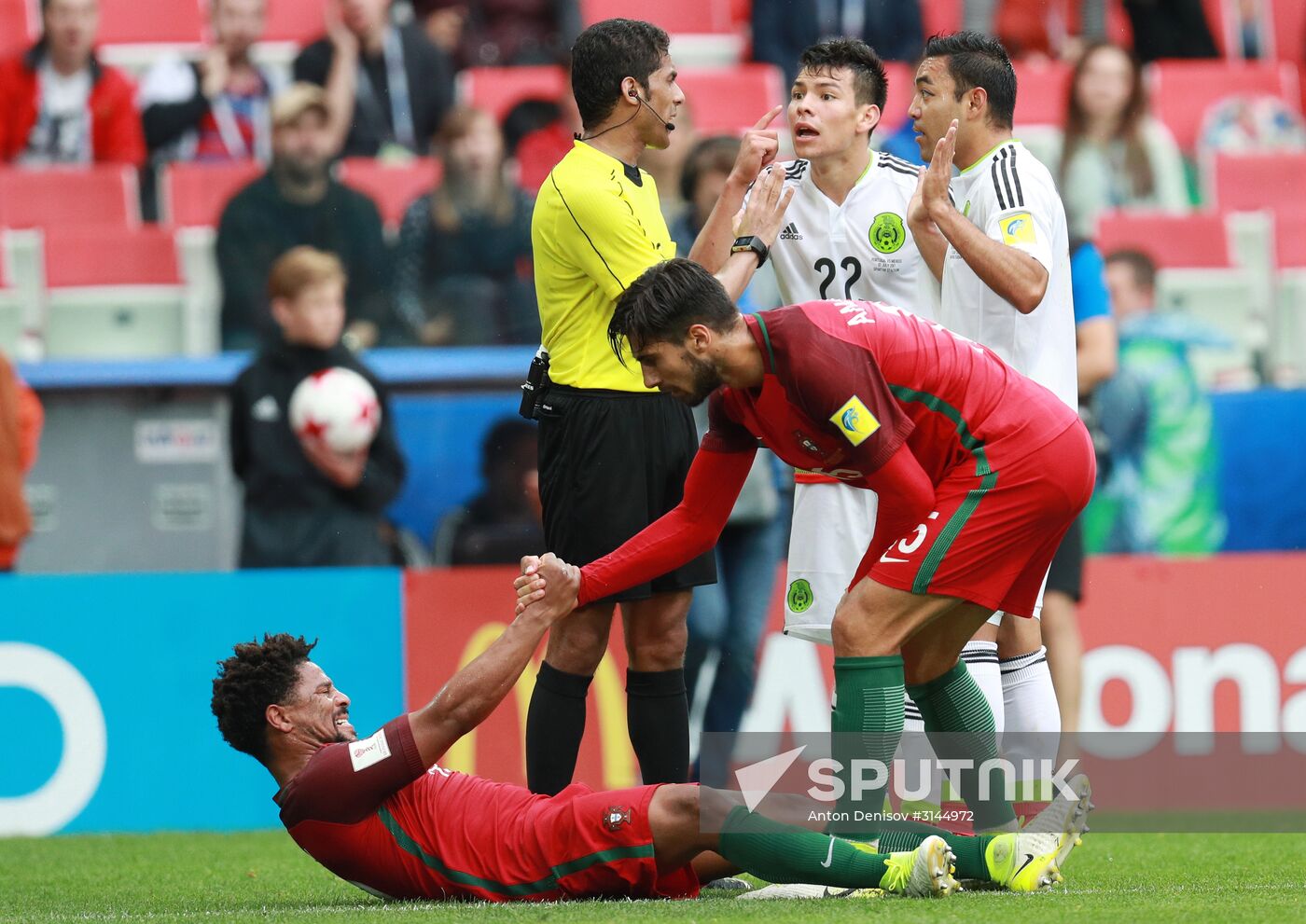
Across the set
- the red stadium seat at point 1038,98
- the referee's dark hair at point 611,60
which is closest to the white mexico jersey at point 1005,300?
the referee's dark hair at point 611,60

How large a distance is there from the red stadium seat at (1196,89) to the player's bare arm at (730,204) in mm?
6994

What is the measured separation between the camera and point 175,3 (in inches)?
481

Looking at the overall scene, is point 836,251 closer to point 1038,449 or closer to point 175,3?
point 1038,449

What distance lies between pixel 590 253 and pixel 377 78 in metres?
6.12

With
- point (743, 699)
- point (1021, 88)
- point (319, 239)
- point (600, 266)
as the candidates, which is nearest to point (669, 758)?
point (600, 266)

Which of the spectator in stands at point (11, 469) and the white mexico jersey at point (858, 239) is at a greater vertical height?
the white mexico jersey at point (858, 239)

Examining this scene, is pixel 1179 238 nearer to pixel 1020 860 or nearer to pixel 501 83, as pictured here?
pixel 501 83

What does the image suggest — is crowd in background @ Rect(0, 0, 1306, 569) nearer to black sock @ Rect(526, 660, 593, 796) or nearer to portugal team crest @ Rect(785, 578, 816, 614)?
portugal team crest @ Rect(785, 578, 816, 614)

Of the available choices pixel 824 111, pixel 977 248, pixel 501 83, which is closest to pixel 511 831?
pixel 977 248

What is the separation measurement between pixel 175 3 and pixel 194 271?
2.78m

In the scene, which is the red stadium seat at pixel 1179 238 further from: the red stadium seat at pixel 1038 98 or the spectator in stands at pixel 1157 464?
the spectator in stands at pixel 1157 464

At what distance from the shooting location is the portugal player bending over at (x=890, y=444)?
14.9 feet

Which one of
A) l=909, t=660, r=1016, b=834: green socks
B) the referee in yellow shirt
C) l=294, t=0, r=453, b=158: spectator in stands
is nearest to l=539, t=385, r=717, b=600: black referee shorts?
the referee in yellow shirt

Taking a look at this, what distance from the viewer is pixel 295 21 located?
39.8ft
